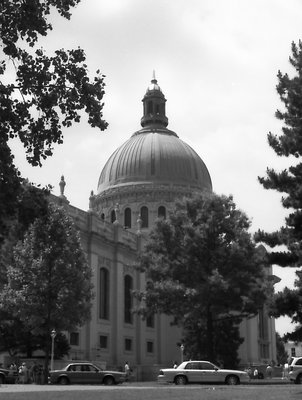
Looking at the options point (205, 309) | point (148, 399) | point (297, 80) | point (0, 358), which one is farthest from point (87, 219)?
point (148, 399)

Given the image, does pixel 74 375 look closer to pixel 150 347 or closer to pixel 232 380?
pixel 232 380

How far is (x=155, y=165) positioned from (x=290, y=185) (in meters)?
58.6

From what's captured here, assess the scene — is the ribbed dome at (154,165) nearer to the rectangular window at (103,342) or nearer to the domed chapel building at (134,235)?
the domed chapel building at (134,235)

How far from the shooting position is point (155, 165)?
287 ft

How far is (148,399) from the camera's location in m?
21.0

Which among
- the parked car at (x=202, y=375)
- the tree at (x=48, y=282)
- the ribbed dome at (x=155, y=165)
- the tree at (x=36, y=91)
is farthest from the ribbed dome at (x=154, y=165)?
the tree at (x=36, y=91)

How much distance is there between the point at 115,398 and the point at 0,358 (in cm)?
3048

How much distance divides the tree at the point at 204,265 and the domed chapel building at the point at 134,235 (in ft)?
39.1

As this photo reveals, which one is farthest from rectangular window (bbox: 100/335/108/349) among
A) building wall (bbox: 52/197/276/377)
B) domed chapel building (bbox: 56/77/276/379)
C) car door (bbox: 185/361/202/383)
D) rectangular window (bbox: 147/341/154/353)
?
car door (bbox: 185/361/202/383)

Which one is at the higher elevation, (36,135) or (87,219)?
(87,219)

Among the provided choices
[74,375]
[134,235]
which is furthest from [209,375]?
[134,235]

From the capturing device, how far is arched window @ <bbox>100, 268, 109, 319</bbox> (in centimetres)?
6344

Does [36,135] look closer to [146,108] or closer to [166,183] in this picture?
[166,183]

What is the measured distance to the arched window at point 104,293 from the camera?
63438 mm
